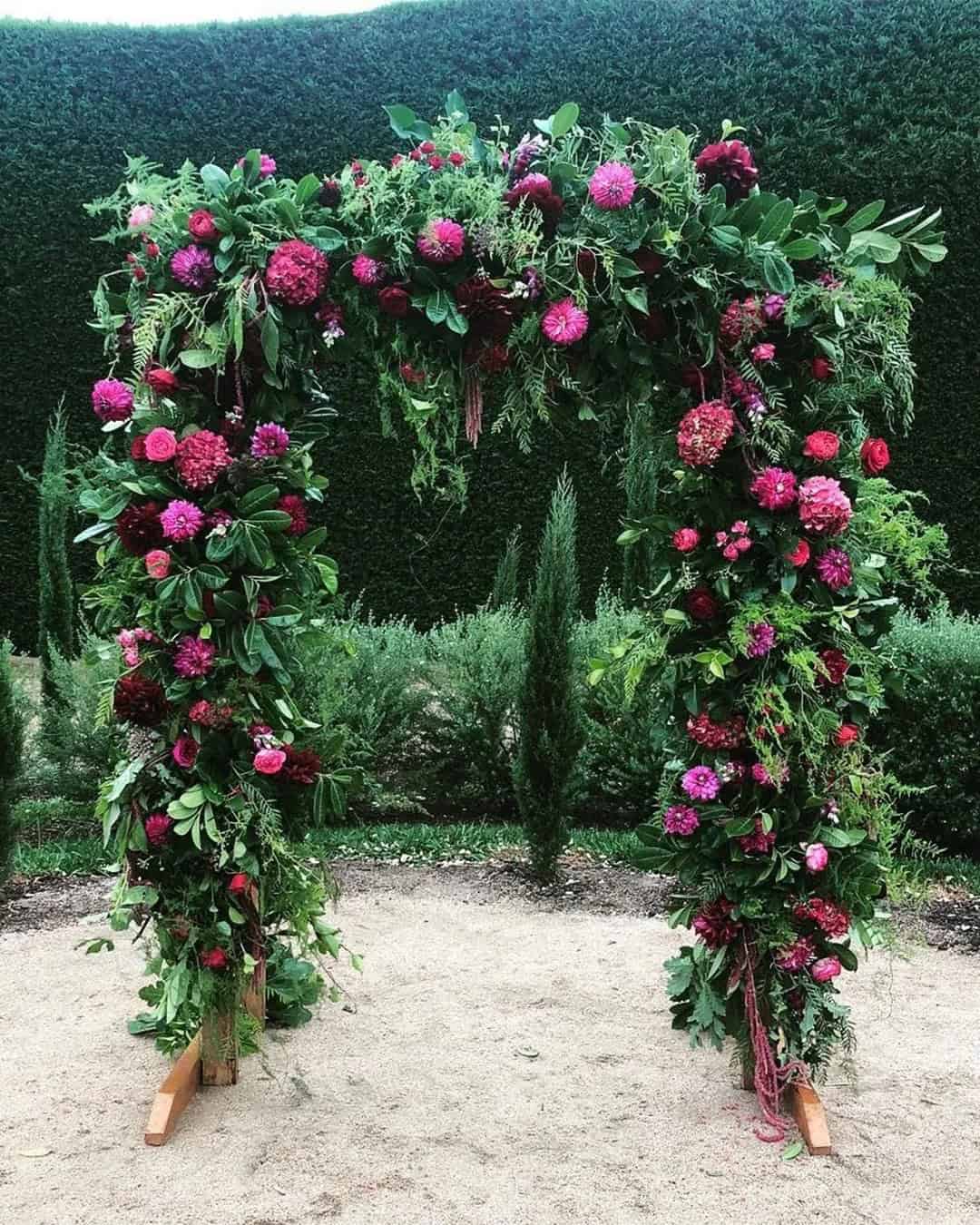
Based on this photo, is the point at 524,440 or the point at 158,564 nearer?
the point at 158,564

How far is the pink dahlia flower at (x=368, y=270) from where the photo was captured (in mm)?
2576

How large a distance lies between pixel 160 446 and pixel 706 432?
126 cm

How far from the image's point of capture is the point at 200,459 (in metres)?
2.60

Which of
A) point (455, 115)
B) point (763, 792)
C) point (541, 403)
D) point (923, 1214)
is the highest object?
point (455, 115)

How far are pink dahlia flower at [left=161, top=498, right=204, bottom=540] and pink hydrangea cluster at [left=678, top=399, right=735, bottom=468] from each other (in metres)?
1.15

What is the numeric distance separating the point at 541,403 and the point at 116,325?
3.53ft

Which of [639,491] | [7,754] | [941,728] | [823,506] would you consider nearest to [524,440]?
[823,506]

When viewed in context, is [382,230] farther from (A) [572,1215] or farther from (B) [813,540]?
(A) [572,1215]

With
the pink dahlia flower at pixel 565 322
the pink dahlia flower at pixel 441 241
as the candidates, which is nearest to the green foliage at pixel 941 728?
the pink dahlia flower at pixel 565 322

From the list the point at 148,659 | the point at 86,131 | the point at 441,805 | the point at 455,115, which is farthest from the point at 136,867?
the point at 86,131

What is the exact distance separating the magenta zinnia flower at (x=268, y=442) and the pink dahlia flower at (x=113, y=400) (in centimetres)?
31

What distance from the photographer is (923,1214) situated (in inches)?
93.4

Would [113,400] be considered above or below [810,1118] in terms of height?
above

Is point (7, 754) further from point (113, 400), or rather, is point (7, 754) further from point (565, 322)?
point (565, 322)
